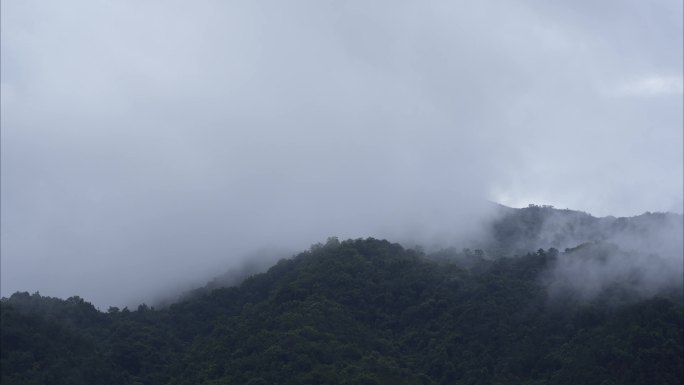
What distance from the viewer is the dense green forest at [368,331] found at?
5534 centimetres

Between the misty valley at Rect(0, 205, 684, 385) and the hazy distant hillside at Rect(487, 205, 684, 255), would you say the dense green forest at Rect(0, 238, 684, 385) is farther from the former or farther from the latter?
the hazy distant hillside at Rect(487, 205, 684, 255)

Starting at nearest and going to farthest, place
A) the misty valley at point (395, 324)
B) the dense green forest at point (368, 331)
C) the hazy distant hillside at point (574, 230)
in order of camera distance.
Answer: the dense green forest at point (368, 331), the misty valley at point (395, 324), the hazy distant hillside at point (574, 230)

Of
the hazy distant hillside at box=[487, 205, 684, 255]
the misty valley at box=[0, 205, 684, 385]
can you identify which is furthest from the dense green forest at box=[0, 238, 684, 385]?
the hazy distant hillside at box=[487, 205, 684, 255]

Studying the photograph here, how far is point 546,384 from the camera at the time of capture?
54.8m

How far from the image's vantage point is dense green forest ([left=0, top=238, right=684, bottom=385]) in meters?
55.3

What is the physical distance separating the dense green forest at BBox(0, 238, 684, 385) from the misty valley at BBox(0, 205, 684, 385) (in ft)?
0.32

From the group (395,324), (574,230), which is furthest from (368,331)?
(574,230)

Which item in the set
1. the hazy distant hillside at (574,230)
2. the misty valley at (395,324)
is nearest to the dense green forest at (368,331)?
the misty valley at (395,324)

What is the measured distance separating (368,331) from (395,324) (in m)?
2.66

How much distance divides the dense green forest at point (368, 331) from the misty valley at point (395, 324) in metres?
0.10

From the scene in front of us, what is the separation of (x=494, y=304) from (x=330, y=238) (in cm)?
1760

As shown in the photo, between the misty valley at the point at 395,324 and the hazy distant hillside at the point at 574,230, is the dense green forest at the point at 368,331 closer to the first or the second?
the misty valley at the point at 395,324

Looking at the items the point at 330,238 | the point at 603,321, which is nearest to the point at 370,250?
the point at 330,238

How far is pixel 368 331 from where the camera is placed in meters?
63.5
